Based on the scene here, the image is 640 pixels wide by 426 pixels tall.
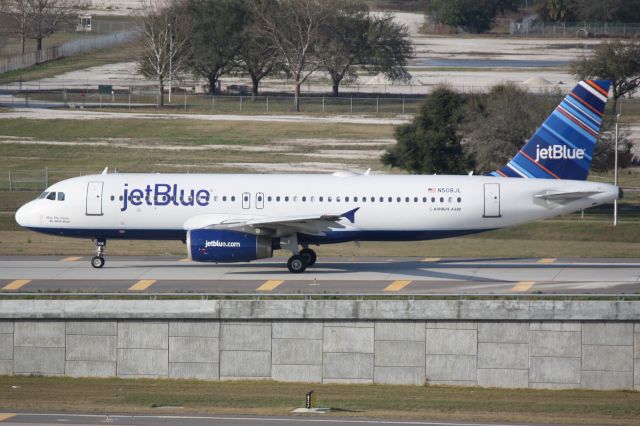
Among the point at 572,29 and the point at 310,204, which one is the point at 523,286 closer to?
the point at 310,204

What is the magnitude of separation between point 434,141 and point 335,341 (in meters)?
34.5

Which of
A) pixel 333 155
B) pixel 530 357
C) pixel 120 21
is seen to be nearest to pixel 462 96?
pixel 333 155

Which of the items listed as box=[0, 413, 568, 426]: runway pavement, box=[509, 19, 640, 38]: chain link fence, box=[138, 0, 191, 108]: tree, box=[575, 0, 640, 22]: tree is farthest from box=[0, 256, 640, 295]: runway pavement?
box=[575, 0, 640, 22]: tree

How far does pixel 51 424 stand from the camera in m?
27.5

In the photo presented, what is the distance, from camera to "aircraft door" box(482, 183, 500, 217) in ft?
146

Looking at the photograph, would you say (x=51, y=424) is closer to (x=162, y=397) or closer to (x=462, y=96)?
(x=162, y=397)

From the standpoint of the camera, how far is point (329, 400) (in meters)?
31.6

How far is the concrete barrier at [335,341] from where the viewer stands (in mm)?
33781

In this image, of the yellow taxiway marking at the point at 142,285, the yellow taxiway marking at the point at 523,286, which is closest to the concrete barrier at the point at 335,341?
the yellow taxiway marking at the point at 142,285

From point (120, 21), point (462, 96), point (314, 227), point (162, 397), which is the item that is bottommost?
point (162, 397)

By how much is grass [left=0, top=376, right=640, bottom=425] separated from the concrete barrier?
1.59 ft

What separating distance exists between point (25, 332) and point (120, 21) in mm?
134496

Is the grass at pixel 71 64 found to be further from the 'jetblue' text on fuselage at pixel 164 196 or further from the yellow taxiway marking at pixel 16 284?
the yellow taxiway marking at pixel 16 284

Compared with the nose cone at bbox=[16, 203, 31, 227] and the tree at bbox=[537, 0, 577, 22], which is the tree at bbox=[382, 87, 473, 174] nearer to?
the nose cone at bbox=[16, 203, 31, 227]
